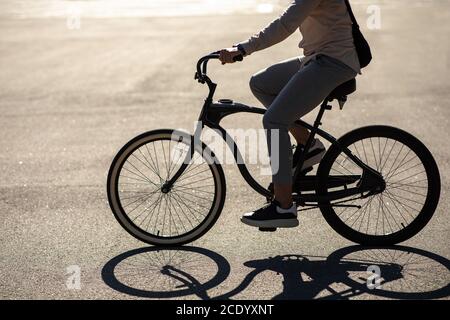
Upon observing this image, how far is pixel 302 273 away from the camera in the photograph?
5.52 meters

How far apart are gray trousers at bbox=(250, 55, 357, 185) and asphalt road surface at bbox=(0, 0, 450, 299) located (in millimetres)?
677

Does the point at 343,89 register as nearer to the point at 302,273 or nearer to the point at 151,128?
the point at 302,273

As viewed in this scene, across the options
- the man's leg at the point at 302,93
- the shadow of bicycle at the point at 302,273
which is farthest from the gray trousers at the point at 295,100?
the shadow of bicycle at the point at 302,273

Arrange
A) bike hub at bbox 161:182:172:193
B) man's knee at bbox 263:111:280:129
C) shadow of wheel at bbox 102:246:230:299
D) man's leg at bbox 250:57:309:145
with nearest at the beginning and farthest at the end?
shadow of wheel at bbox 102:246:230:299
man's knee at bbox 263:111:280:129
man's leg at bbox 250:57:309:145
bike hub at bbox 161:182:172:193

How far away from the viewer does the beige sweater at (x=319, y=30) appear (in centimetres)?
543

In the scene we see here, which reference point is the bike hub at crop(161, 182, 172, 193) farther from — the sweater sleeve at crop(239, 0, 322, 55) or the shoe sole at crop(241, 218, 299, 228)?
the sweater sleeve at crop(239, 0, 322, 55)

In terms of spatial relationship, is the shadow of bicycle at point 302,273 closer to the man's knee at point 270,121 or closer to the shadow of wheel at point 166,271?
the shadow of wheel at point 166,271

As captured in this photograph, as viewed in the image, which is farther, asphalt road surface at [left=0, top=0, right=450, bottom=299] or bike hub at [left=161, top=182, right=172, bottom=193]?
bike hub at [left=161, top=182, right=172, bottom=193]

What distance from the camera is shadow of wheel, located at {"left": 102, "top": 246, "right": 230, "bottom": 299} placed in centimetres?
534

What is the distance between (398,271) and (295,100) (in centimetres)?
129

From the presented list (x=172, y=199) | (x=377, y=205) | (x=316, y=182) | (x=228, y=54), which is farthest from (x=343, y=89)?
(x=172, y=199)

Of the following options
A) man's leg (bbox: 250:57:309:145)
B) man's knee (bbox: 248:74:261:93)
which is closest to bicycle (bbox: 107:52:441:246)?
man's leg (bbox: 250:57:309:145)

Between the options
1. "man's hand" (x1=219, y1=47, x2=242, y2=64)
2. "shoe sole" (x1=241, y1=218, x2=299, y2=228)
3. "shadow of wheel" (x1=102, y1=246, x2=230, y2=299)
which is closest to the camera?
"shadow of wheel" (x1=102, y1=246, x2=230, y2=299)
